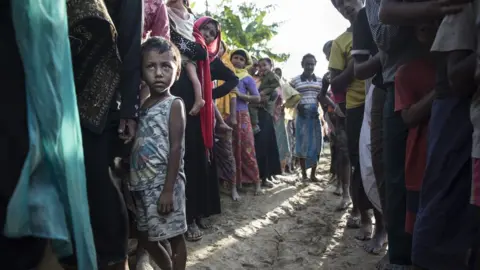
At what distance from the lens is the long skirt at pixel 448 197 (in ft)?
5.01

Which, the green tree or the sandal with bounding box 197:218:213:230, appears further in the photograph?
the green tree

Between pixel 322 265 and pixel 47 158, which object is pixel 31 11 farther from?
pixel 322 265

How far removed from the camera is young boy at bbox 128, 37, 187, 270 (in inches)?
80.7

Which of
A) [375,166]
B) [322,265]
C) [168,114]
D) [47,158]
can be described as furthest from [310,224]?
[47,158]

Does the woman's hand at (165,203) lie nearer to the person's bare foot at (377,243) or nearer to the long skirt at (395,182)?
the long skirt at (395,182)

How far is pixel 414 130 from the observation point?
6.37ft

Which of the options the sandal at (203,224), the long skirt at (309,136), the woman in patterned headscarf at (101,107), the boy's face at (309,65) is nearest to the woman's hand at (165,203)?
the woman in patterned headscarf at (101,107)

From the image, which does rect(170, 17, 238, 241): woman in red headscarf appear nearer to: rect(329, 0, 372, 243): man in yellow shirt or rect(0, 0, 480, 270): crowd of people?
rect(0, 0, 480, 270): crowd of people

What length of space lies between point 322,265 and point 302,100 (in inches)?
184

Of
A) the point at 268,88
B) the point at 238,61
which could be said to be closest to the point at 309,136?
the point at 268,88

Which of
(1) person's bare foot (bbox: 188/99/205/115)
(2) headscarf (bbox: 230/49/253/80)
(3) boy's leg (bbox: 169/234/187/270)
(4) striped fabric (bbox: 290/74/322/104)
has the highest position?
(2) headscarf (bbox: 230/49/253/80)

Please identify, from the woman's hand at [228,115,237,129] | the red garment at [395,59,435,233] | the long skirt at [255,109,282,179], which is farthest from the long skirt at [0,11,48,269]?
the long skirt at [255,109,282,179]

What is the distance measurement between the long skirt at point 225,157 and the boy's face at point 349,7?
196 cm

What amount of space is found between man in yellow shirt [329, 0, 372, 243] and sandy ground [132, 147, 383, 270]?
0.96 feet
